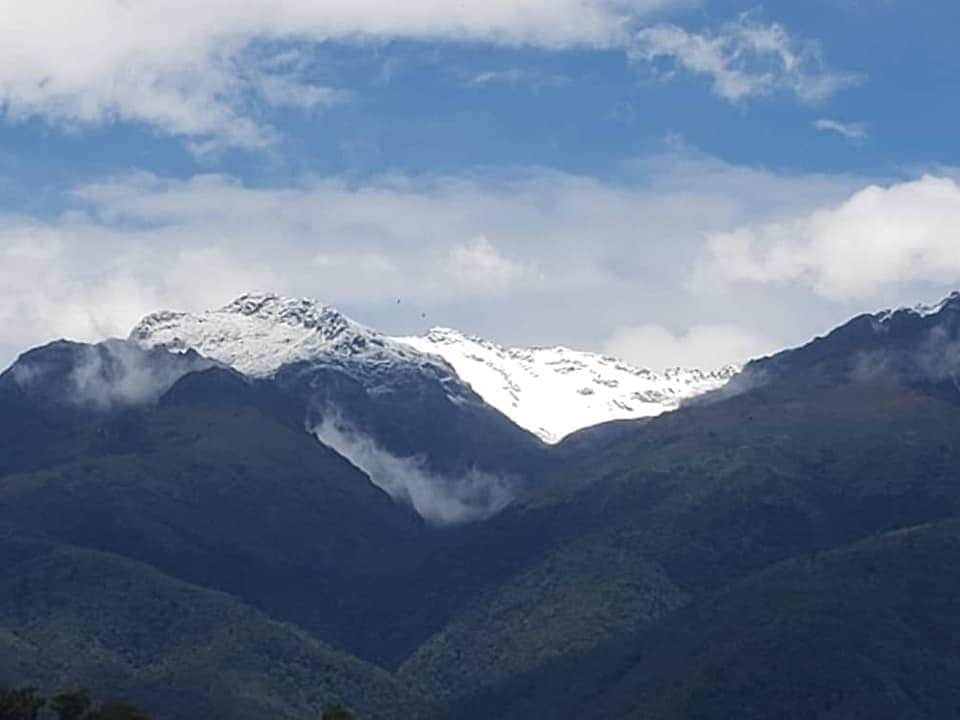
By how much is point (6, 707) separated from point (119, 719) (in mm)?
9636

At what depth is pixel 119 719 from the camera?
655 feet

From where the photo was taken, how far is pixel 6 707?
199m
